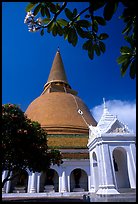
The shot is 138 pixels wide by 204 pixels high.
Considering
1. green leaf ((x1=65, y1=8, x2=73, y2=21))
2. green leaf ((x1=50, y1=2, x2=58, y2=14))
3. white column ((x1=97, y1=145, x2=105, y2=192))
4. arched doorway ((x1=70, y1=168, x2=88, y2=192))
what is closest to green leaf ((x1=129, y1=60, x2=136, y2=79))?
green leaf ((x1=65, y1=8, x2=73, y2=21))

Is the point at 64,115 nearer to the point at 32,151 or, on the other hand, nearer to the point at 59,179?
the point at 59,179

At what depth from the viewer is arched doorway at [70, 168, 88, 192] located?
2094 centimetres

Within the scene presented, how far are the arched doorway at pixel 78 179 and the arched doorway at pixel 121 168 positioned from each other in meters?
5.38

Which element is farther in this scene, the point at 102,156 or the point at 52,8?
the point at 102,156

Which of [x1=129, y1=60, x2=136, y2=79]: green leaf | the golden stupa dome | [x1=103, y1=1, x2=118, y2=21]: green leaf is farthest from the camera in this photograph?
the golden stupa dome

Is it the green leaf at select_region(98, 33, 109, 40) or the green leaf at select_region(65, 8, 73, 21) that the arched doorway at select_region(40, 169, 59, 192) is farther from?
the green leaf at select_region(65, 8, 73, 21)

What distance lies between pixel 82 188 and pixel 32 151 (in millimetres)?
10438

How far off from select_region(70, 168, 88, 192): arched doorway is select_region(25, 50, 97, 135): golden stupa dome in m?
4.62

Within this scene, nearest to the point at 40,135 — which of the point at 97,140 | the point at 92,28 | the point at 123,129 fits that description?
the point at 97,140

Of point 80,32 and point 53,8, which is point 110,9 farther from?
point 53,8

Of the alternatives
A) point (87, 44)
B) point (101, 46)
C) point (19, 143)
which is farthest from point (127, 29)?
point (19, 143)

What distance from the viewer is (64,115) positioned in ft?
89.1

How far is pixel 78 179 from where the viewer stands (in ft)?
70.3

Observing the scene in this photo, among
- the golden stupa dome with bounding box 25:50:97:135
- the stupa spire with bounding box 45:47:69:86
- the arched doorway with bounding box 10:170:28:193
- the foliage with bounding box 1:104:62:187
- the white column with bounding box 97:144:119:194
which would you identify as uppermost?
the stupa spire with bounding box 45:47:69:86
